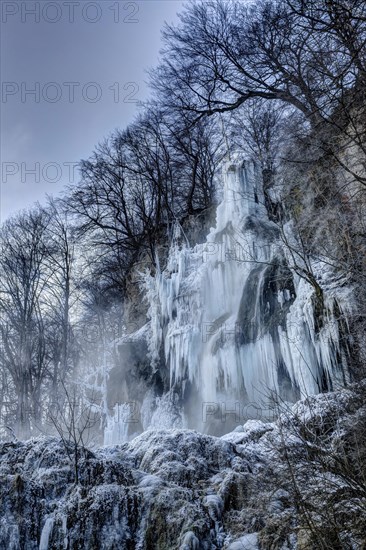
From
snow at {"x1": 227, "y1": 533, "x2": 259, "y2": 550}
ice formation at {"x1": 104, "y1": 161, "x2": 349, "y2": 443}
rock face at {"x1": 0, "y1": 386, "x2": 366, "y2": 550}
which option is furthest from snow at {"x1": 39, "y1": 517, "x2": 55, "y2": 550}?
ice formation at {"x1": 104, "y1": 161, "x2": 349, "y2": 443}

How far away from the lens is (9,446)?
23.2 ft

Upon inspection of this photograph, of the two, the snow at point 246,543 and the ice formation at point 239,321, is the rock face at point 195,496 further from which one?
the ice formation at point 239,321

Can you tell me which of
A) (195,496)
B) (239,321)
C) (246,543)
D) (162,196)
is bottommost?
(246,543)

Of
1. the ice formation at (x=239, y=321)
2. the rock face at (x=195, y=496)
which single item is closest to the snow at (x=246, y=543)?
the rock face at (x=195, y=496)

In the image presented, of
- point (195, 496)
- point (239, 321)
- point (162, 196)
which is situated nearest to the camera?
point (195, 496)

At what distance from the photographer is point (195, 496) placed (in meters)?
6.06

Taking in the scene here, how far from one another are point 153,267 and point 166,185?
3370 mm

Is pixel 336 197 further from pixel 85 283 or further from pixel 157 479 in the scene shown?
pixel 85 283

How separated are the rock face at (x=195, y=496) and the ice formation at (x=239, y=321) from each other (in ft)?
10.2

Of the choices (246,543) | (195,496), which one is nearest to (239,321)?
(195,496)

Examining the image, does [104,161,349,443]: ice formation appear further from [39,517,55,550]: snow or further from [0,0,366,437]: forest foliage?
[39,517,55,550]: snow

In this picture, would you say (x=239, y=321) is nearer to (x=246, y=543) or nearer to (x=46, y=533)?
(x=246, y=543)

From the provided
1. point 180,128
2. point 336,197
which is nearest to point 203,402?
point 336,197

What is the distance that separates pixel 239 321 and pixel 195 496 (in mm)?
6936
